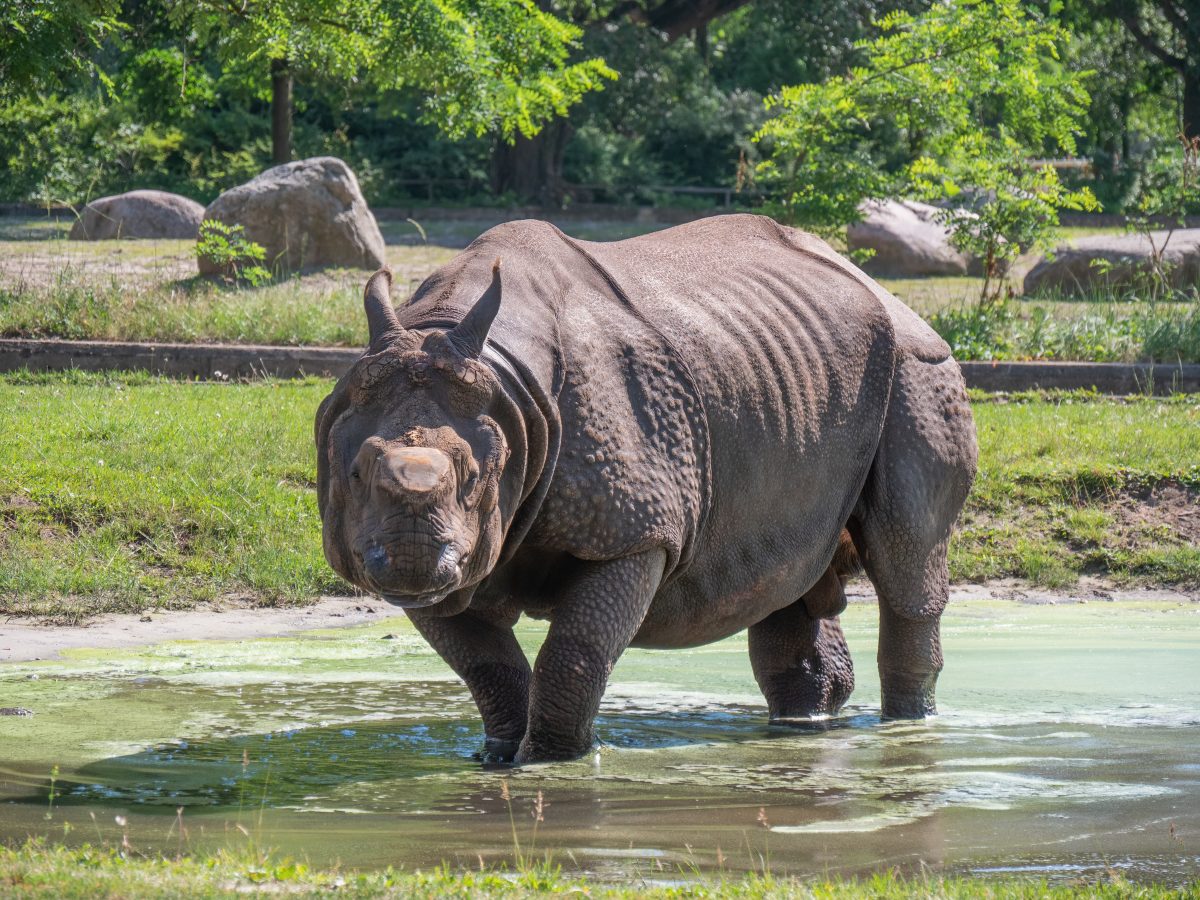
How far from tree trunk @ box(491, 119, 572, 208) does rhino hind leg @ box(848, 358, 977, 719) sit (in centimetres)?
2928

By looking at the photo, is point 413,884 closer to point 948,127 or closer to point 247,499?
point 247,499

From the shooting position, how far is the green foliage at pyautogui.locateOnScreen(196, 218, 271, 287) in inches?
747

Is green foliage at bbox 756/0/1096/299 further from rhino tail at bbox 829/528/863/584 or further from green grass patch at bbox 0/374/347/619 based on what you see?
rhino tail at bbox 829/528/863/584

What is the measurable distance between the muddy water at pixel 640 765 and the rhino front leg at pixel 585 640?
0.61 feet

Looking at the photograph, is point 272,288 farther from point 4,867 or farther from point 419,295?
point 4,867

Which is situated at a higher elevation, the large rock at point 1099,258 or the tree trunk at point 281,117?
the tree trunk at point 281,117

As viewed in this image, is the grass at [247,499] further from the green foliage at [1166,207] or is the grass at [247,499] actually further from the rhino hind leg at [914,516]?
the green foliage at [1166,207]

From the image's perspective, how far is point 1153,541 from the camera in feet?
38.3

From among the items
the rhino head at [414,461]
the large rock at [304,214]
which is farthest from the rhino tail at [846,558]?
the large rock at [304,214]

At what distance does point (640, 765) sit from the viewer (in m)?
6.44

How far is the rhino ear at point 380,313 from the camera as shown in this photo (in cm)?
562

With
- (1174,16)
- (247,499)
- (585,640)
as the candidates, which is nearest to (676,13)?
(1174,16)

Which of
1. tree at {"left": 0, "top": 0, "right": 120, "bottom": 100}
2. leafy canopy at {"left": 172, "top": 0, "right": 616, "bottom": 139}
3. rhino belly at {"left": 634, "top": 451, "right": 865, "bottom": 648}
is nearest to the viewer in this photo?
rhino belly at {"left": 634, "top": 451, "right": 865, "bottom": 648}

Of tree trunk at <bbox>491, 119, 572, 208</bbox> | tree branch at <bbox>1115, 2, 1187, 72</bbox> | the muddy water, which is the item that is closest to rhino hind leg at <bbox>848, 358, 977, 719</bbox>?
the muddy water
